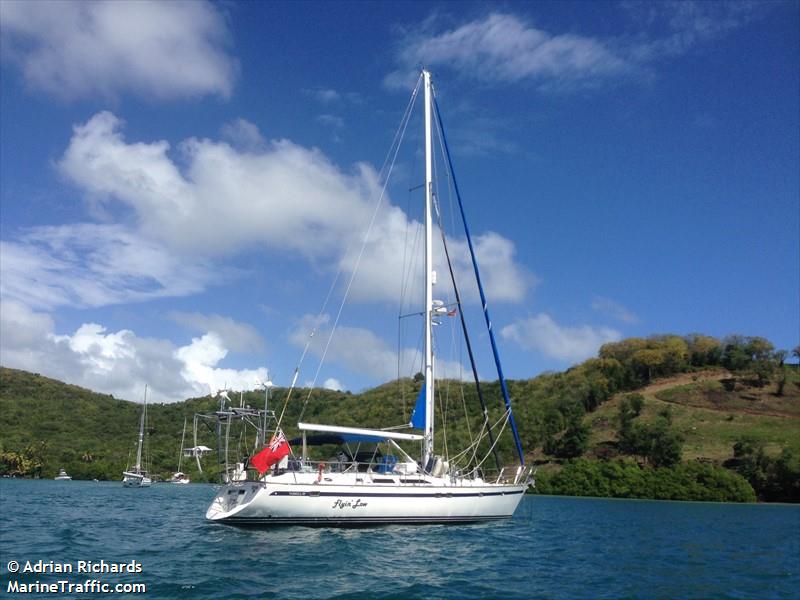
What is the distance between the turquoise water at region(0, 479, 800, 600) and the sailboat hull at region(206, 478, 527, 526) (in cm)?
65

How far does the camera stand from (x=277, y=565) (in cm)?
2005

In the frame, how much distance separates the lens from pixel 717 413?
10238 cm

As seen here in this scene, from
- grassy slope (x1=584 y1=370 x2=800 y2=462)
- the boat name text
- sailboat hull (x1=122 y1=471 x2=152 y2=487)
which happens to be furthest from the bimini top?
sailboat hull (x1=122 y1=471 x2=152 y2=487)

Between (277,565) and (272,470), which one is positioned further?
(272,470)

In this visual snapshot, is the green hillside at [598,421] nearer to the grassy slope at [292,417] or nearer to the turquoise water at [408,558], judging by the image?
the grassy slope at [292,417]

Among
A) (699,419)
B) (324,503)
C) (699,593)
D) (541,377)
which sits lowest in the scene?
(699,593)

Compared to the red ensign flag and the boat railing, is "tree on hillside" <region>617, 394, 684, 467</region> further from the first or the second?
the red ensign flag

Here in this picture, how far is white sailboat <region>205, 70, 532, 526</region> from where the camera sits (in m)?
28.4

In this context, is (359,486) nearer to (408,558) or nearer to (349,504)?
(349,504)

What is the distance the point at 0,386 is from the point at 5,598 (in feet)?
539

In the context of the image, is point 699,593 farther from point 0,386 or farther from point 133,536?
point 0,386

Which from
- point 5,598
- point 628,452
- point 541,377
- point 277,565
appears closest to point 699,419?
point 628,452

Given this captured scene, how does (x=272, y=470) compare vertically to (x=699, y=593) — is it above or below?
above

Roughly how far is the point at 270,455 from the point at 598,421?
92620mm
